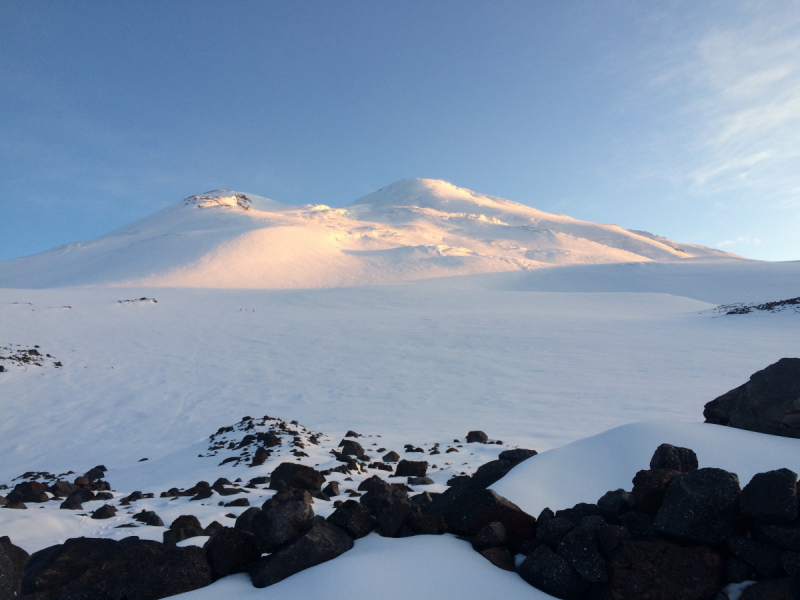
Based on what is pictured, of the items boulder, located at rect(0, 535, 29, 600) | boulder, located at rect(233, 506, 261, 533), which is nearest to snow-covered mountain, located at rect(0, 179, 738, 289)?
boulder, located at rect(233, 506, 261, 533)

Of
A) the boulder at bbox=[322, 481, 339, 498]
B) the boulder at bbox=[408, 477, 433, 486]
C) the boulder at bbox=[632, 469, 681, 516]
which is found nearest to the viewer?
the boulder at bbox=[632, 469, 681, 516]

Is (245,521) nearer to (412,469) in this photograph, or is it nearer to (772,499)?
(412,469)

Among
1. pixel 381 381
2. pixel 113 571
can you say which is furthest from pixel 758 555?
pixel 381 381

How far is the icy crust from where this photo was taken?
16.0ft

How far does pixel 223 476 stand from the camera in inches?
301

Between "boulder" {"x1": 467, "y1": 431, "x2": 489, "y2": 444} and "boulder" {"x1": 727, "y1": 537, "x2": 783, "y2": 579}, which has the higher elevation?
"boulder" {"x1": 727, "y1": 537, "x2": 783, "y2": 579}

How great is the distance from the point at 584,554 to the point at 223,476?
20.3ft

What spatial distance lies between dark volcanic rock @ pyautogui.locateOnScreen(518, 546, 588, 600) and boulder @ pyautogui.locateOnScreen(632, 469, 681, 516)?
688 mm


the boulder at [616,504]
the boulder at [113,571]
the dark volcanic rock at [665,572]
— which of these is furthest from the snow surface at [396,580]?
the boulder at [616,504]

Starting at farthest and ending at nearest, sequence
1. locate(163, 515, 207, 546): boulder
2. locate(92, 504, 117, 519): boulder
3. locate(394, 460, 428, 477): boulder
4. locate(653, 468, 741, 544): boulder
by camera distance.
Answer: locate(394, 460, 428, 477): boulder → locate(92, 504, 117, 519): boulder → locate(163, 515, 207, 546): boulder → locate(653, 468, 741, 544): boulder

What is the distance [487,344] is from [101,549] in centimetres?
1839

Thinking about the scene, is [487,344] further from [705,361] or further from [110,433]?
[110,433]

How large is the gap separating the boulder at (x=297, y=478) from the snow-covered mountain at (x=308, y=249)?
39.3 metres

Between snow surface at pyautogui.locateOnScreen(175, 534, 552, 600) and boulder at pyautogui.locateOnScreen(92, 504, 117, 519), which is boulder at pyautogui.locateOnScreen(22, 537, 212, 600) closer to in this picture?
snow surface at pyautogui.locateOnScreen(175, 534, 552, 600)
